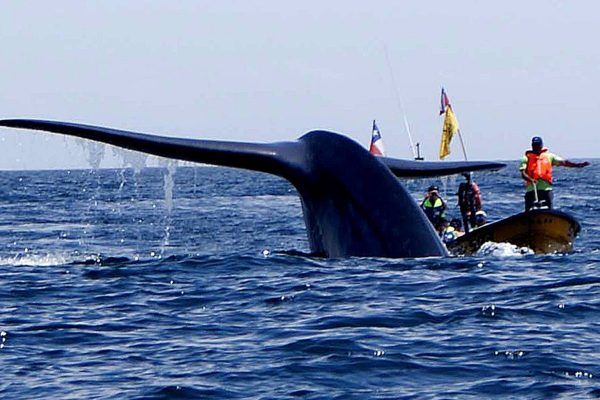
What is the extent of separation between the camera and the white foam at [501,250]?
16156mm

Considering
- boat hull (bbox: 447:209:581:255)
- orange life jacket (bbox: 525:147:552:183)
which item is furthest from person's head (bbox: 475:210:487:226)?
boat hull (bbox: 447:209:581:255)

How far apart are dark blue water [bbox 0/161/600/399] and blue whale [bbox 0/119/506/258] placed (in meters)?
0.22

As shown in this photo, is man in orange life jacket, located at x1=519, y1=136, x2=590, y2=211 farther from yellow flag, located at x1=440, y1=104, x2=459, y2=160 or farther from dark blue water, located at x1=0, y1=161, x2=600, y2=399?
yellow flag, located at x1=440, y1=104, x2=459, y2=160

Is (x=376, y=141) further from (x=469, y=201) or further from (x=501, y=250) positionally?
(x=501, y=250)

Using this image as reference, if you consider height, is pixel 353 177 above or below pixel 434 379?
above

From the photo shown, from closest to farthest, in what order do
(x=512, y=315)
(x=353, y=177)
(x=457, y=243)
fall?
1. (x=512, y=315)
2. (x=353, y=177)
3. (x=457, y=243)

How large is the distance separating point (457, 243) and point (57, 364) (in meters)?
8.83

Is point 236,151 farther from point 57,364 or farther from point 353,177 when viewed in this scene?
point 57,364

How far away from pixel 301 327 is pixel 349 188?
8.99ft

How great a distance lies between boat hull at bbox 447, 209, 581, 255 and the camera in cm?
1662

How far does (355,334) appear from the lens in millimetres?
9578

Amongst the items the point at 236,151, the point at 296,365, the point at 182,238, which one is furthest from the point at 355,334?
the point at 182,238

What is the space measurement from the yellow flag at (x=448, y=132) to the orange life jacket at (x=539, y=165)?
26.8 feet

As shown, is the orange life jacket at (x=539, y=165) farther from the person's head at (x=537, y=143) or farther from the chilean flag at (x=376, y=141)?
the chilean flag at (x=376, y=141)
